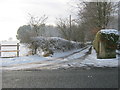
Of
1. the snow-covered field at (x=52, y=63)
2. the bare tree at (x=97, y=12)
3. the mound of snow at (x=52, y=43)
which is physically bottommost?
the snow-covered field at (x=52, y=63)

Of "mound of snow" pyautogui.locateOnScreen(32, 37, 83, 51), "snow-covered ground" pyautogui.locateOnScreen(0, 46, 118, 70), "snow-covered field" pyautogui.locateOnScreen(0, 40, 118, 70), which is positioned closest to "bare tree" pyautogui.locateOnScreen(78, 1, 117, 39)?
"mound of snow" pyautogui.locateOnScreen(32, 37, 83, 51)

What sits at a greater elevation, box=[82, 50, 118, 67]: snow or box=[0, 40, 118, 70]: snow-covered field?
box=[82, 50, 118, 67]: snow

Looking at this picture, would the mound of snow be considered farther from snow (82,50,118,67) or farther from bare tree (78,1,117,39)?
snow (82,50,118,67)

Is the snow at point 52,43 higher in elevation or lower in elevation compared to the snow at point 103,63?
higher

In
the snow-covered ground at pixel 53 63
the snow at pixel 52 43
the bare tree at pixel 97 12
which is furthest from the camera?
the bare tree at pixel 97 12

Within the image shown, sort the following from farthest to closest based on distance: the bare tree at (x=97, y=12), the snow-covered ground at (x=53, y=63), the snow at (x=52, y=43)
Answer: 1. the bare tree at (x=97, y=12)
2. the snow at (x=52, y=43)
3. the snow-covered ground at (x=53, y=63)

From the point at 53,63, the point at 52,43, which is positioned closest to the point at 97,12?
the point at 52,43

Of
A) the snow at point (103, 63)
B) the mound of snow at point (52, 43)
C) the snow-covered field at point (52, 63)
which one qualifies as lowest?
the snow-covered field at point (52, 63)

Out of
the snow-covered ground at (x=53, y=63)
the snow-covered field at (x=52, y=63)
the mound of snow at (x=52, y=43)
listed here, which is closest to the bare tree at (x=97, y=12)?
the mound of snow at (x=52, y=43)

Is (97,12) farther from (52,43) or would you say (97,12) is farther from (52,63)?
(52,63)

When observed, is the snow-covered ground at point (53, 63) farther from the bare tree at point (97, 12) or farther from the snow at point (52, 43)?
the bare tree at point (97, 12)

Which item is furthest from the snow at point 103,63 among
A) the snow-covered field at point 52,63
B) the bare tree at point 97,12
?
the bare tree at point 97,12

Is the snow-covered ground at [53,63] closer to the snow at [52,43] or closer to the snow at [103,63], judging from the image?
the snow at [103,63]

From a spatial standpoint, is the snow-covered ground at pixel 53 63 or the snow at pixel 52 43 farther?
the snow at pixel 52 43
